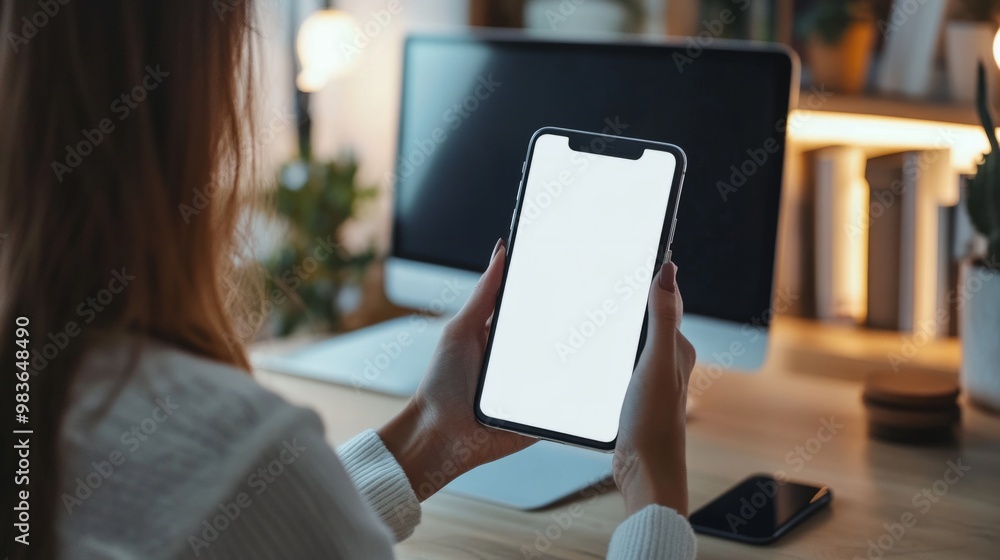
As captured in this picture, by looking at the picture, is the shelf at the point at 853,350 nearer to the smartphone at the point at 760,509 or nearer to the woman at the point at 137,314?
Result: the smartphone at the point at 760,509

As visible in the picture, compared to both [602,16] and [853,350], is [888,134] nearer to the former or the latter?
[853,350]

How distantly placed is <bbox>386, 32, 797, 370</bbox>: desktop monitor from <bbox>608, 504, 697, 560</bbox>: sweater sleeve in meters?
0.38

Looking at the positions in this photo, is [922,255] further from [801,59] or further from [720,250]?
[720,250]


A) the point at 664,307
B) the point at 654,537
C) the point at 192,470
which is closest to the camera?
the point at 192,470

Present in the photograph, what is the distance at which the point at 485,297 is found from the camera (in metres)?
0.85

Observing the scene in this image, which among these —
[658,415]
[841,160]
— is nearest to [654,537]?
[658,415]

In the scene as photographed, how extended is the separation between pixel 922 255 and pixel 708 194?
52 centimetres

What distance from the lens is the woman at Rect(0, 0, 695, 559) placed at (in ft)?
1.63

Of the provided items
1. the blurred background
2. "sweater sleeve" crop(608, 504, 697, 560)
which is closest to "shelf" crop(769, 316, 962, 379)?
the blurred background

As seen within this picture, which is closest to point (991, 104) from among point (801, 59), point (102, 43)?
point (801, 59)

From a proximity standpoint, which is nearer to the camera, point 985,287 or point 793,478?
point 793,478

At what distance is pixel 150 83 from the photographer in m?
0.54

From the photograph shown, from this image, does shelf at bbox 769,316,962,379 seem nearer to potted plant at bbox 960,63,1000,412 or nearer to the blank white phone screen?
potted plant at bbox 960,63,1000,412

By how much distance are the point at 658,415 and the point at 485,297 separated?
0.64 ft
